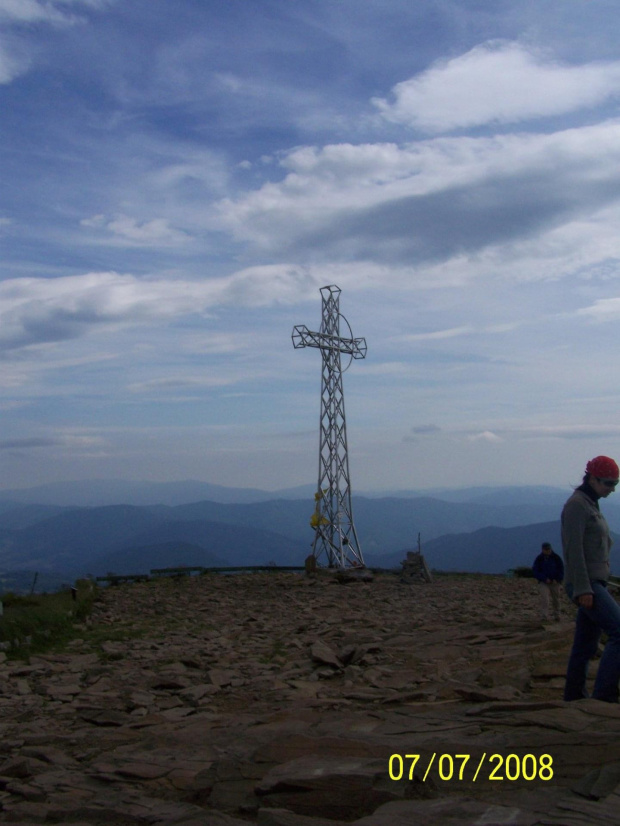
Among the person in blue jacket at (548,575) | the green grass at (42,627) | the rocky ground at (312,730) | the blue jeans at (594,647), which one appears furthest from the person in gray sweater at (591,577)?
the green grass at (42,627)

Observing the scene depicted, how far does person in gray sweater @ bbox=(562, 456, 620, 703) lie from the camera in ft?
23.3

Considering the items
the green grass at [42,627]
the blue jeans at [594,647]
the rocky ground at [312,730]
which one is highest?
the blue jeans at [594,647]

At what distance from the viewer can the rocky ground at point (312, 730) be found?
5.50 meters

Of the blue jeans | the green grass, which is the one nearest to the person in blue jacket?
the blue jeans

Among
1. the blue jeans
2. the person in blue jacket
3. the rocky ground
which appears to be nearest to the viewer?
the rocky ground

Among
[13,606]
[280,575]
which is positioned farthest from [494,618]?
[280,575]

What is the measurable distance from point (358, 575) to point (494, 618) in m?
12.5

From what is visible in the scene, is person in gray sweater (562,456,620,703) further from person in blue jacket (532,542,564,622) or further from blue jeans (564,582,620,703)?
person in blue jacket (532,542,564,622)

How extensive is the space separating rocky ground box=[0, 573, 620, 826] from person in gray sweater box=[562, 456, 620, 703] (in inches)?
18.6

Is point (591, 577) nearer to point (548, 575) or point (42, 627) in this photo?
point (548, 575)

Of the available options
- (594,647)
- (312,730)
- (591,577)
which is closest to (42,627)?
(312,730)

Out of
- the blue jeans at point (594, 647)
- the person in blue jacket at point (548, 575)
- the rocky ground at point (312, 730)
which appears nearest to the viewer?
the rocky ground at point (312, 730)

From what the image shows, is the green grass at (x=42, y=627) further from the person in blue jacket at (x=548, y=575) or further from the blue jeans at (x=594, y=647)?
the blue jeans at (x=594, y=647)

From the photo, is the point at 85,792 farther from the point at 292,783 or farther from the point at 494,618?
the point at 494,618
